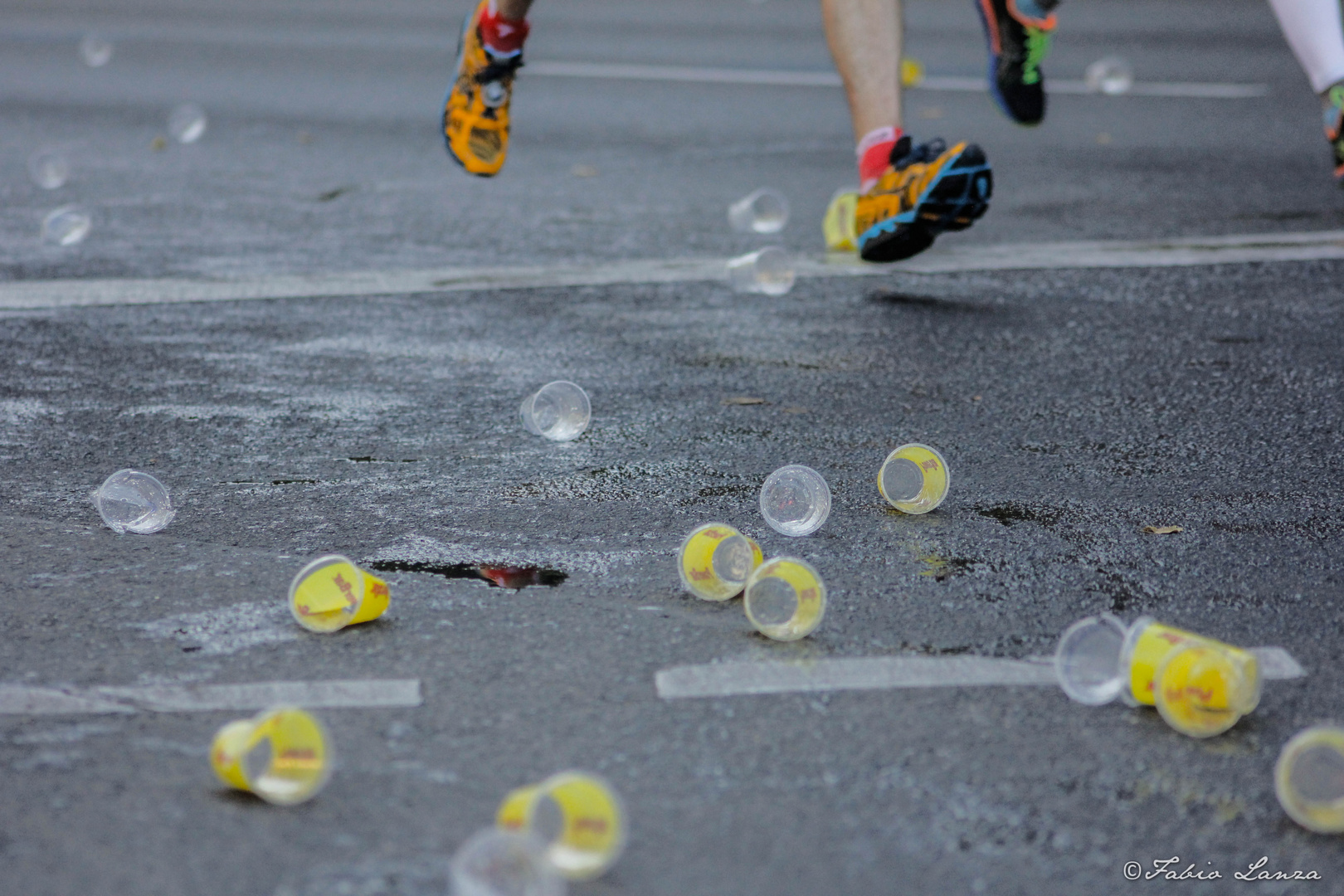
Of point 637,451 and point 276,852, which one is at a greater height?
point 637,451

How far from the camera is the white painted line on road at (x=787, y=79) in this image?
9219 mm

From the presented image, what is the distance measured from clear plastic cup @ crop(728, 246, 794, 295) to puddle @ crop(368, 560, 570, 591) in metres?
2.25

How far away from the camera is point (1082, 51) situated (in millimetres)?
11039

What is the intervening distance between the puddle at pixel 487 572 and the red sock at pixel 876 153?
91.5 inches

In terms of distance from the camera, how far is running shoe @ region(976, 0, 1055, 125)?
5.25 meters

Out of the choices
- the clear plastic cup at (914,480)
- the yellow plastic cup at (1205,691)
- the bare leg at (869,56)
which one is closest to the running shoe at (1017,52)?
the bare leg at (869,56)

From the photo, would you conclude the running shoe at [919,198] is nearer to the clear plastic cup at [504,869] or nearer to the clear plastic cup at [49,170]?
the clear plastic cup at [504,869]

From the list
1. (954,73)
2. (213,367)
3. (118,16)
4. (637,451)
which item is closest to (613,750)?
(637,451)

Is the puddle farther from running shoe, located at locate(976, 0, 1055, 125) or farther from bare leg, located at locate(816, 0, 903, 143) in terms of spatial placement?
running shoe, located at locate(976, 0, 1055, 125)

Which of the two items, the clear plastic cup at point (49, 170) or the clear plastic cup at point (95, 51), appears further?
the clear plastic cup at point (95, 51)

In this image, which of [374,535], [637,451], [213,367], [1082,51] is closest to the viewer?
[374,535]

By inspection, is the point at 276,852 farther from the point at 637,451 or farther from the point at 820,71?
the point at 820,71

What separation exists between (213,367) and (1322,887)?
→ 117 inches

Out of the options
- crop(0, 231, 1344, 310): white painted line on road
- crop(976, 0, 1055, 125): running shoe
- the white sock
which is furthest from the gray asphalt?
the white sock
